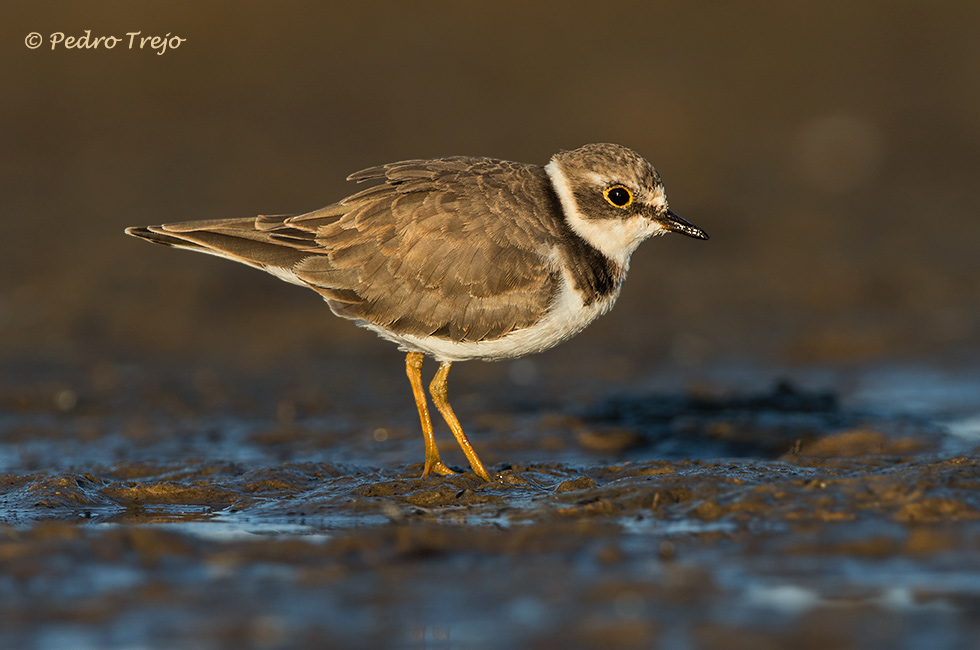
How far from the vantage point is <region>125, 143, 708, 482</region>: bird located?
8.30 meters

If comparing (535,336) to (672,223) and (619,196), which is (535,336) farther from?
(672,223)

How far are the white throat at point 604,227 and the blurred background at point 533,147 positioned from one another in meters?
4.24

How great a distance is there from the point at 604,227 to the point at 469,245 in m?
1.06

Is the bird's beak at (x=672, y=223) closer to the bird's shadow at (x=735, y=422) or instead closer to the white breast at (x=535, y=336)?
the white breast at (x=535, y=336)

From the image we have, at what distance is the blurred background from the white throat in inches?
167

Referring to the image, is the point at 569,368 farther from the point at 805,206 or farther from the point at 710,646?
the point at 710,646

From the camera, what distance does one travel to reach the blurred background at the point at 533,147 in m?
14.0

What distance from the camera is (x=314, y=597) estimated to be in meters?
6.12

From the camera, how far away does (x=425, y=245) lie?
27.6ft

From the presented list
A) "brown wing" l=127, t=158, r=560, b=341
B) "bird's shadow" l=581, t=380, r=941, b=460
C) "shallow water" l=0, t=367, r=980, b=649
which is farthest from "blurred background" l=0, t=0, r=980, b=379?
"brown wing" l=127, t=158, r=560, b=341

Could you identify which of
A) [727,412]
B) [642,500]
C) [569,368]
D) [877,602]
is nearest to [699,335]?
[569,368]
